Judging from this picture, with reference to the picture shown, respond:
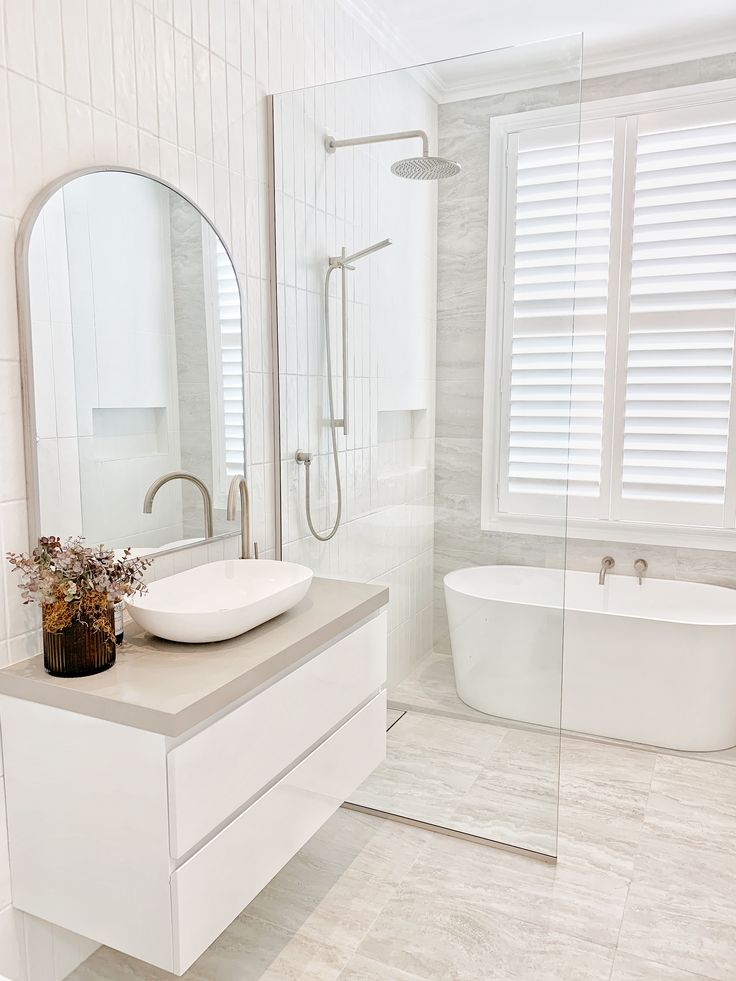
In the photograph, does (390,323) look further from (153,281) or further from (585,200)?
(585,200)

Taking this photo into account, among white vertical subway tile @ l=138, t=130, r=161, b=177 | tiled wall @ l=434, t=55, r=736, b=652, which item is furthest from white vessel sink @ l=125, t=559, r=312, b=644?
white vertical subway tile @ l=138, t=130, r=161, b=177

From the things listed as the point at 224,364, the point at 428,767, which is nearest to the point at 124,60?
the point at 224,364

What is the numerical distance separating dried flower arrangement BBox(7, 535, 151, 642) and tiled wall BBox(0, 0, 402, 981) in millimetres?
133

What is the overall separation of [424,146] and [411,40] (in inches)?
48.5

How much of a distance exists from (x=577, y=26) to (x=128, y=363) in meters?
2.47

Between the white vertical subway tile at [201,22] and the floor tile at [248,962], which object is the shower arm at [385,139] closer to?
the white vertical subway tile at [201,22]

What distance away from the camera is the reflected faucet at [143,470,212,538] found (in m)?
1.94

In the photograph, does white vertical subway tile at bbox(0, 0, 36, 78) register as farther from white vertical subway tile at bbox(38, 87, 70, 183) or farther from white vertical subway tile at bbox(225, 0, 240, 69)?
white vertical subway tile at bbox(225, 0, 240, 69)

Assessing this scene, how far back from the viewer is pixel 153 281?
6.31 ft

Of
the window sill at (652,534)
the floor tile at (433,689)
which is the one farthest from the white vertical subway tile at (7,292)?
the window sill at (652,534)

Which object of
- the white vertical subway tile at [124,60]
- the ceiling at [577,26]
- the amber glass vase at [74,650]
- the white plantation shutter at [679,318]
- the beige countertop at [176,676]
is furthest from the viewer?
the white plantation shutter at [679,318]

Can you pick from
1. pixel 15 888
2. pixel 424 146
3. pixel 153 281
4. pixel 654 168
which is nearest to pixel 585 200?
pixel 654 168

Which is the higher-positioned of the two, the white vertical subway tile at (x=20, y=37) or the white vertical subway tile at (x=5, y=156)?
the white vertical subway tile at (x=20, y=37)

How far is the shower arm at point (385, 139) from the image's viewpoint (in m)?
2.24
